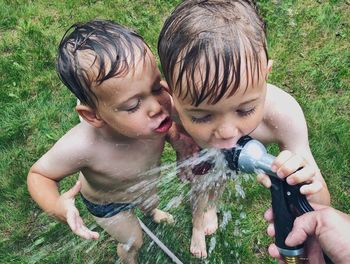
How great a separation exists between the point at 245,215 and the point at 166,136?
3.35ft

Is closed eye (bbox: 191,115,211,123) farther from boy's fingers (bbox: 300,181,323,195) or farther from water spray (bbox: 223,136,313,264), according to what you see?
boy's fingers (bbox: 300,181,323,195)

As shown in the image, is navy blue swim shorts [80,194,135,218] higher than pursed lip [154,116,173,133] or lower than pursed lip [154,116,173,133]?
lower

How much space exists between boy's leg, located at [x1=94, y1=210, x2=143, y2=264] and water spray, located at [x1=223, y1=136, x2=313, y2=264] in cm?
92

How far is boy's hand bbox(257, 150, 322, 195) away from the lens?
168cm

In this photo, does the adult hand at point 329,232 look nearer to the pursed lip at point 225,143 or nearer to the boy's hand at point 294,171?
the boy's hand at point 294,171

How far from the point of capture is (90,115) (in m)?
2.17

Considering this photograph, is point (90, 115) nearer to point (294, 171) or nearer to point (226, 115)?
point (226, 115)

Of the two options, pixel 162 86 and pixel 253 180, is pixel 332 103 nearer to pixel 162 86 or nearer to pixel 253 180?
pixel 253 180

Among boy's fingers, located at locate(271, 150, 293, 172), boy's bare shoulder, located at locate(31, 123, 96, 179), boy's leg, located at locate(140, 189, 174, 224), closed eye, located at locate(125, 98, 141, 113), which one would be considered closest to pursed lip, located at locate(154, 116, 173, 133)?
closed eye, located at locate(125, 98, 141, 113)

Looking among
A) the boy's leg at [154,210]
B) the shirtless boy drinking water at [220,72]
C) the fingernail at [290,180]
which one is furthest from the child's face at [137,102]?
the boy's leg at [154,210]

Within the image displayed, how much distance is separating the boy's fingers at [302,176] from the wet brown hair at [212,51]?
327mm

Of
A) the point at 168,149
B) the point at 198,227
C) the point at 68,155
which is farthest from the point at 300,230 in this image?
the point at 168,149

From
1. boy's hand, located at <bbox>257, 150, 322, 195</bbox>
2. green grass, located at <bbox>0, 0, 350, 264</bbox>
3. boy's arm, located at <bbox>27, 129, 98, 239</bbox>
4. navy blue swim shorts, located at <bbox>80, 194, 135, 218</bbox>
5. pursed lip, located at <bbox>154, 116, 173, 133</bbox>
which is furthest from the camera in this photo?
green grass, located at <bbox>0, 0, 350, 264</bbox>

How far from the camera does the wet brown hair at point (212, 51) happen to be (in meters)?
1.78
